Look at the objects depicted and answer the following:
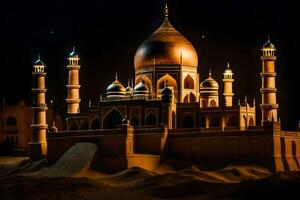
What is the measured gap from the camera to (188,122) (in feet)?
149

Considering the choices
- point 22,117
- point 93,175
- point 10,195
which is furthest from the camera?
point 22,117

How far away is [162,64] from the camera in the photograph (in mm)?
48344

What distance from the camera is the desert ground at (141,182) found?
3369 centimetres

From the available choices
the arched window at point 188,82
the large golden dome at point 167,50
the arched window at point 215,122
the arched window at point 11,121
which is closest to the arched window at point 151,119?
the arched window at point 215,122

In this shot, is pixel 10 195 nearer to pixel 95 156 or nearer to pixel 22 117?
pixel 95 156

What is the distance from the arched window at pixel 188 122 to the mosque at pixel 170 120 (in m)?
0.03

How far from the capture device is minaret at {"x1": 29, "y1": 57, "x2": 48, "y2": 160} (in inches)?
1839

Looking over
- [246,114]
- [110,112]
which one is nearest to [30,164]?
[110,112]

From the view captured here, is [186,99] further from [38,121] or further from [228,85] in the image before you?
[38,121]

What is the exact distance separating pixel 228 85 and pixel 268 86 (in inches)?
169

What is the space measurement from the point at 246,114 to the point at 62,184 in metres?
11.6

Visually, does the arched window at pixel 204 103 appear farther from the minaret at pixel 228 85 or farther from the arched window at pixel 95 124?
the arched window at pixel 95 124

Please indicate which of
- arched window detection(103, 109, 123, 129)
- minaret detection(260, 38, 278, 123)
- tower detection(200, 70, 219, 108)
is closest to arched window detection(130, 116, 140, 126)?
arched window detection(103, 109, 123, 129)

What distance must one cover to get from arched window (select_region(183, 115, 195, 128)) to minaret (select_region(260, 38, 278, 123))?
3724 millimetres
